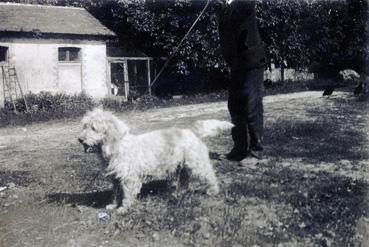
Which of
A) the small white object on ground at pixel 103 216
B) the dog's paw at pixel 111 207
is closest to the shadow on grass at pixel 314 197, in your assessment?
the dog's paw at pixel 111 207

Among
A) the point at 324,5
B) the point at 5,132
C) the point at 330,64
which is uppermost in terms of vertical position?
the point at 324,5

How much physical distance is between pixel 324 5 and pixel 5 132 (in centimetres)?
2496

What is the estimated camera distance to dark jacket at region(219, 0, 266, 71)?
24.4 feet

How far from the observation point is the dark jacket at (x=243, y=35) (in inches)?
293

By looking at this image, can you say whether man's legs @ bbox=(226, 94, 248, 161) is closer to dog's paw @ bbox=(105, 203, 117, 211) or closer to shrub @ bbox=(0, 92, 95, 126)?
dog's paw @ bbox=(105, 203, 117, 211)

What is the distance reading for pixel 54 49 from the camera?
2414cm

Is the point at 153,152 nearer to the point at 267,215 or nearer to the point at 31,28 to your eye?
the point at 267,215

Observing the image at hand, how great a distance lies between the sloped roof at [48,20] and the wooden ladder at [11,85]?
76.5 inches

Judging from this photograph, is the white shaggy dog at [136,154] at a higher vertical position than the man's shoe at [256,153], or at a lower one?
higher

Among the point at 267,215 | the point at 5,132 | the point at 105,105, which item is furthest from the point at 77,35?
the point at 267,215

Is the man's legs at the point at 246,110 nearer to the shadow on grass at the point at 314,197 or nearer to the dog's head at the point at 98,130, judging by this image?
the shadow on grass at the point at 314,197

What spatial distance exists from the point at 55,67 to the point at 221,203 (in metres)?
20.1

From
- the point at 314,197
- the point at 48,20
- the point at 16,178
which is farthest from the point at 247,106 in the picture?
the point at 48,20

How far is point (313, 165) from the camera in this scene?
7.75 m
